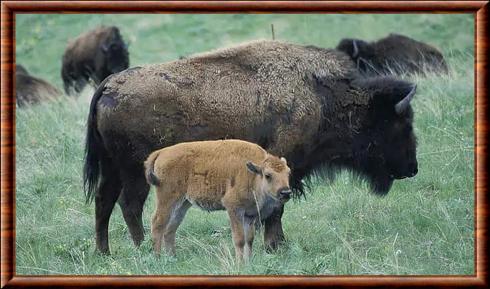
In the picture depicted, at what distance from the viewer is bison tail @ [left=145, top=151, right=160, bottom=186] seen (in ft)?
18.7

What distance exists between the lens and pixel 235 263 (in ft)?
17.3

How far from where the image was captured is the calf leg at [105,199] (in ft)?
20.4

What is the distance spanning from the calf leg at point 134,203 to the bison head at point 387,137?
1.83 metres

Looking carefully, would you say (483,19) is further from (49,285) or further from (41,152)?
(41,152)

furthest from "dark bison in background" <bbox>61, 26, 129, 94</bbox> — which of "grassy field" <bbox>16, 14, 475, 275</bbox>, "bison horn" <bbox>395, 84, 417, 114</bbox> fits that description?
"bison horn" <bbox>395, 84, 417, 114</bbox>

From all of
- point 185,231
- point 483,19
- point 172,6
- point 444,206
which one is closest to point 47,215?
point 185,231

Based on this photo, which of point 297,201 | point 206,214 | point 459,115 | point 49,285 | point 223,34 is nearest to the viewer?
point 49,285

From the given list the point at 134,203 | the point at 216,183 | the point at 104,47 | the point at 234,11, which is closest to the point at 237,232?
the point at 216,183

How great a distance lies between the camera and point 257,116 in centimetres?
627

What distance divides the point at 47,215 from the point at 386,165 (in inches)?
111

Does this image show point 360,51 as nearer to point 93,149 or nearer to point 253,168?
point 93,149

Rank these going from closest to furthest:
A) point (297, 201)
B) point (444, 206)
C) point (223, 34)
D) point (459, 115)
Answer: point (444, 206) < point (297, 201) < point (459, 115) < point (223, 34)

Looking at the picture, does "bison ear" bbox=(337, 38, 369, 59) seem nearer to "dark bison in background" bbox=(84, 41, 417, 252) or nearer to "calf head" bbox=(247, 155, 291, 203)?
"dark bison in background" bbox=(84, 41, 417, 252)

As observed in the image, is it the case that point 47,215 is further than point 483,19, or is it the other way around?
point 47,215
